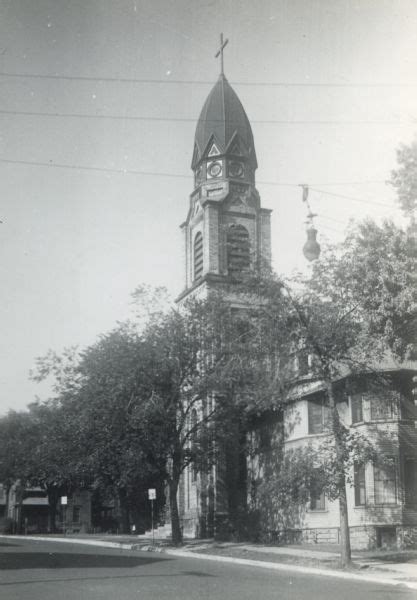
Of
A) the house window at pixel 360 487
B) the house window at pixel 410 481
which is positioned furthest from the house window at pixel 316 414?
the house window at pixel 410 481

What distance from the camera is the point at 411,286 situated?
19406 millimetres

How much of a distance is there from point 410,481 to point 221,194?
25.3 meters

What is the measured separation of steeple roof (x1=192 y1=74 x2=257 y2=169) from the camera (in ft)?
161

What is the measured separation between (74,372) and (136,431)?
18.8ft

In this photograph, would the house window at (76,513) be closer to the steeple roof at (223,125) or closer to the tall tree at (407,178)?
the steeple roof at (223,125)

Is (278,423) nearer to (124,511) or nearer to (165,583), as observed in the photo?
(165,583)

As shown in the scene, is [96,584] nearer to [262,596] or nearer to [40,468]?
[262,596]

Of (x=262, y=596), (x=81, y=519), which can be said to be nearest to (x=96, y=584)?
(x=262, y=596)

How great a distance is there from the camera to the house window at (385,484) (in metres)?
28.9

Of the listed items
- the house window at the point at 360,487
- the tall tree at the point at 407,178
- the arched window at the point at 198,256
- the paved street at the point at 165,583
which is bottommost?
the paved street at the point at 165,583

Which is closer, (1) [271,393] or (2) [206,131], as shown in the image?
(1) [271,393]

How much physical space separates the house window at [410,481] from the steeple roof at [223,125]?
1042 inches

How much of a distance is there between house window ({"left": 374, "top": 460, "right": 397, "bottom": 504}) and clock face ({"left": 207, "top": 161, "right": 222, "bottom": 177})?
2612 centimetres

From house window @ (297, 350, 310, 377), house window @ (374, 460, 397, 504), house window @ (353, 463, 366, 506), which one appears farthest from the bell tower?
house window @ (297, 350, 310, 377)
